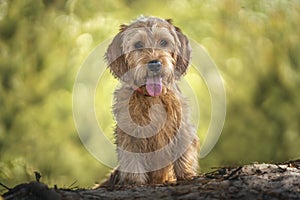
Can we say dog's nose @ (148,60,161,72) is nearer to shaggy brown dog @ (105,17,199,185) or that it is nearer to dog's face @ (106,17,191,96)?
dog's face @ (106,17,191,96)

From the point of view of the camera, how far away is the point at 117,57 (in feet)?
15.1

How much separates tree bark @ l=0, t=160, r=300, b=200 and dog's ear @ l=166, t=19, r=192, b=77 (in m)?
1.00

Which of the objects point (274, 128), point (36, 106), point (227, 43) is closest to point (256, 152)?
point (274, 128)

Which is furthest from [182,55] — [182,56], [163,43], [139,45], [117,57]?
[117,57]

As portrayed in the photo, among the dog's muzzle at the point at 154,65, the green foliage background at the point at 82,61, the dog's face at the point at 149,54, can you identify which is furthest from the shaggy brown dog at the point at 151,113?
the green foliage background at the point at 82,61

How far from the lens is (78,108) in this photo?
553 cm

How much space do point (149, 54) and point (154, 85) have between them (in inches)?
9.1

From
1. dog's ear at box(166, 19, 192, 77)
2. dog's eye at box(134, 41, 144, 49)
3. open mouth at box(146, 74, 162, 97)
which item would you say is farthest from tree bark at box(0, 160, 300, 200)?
dog's eye at box(134, 41, 144, 49)

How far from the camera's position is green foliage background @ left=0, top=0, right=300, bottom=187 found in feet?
18.5

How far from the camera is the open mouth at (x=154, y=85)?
4.29m

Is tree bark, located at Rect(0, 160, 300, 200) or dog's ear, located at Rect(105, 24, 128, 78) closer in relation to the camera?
tree bark, located at Rect(0, 160, 300, 200)

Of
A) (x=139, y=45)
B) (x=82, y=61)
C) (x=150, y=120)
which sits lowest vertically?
(x=150, y=120)

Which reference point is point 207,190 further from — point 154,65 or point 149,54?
point 149,54

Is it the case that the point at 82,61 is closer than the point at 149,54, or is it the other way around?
the point at 149,54
